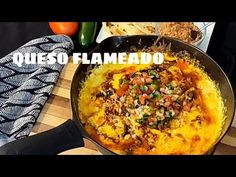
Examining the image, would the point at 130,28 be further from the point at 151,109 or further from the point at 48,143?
the point at 48,143

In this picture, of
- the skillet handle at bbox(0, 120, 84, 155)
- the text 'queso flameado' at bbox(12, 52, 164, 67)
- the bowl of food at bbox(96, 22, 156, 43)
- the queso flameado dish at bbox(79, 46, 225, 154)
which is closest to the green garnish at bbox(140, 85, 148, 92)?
the queso flameado dish at bbox(79, 46, 225, 154)

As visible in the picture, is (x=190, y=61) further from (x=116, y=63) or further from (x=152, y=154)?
(x=152, y=154)

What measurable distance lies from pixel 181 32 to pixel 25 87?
1.72 feet

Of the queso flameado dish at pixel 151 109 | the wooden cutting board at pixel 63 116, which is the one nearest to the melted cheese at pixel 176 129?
the queso flameado dish at pixel 151 109

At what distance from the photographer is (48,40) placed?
1.69 metres

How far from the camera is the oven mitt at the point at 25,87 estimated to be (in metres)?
1.47

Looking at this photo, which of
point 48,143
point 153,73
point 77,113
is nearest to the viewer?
point 48,143

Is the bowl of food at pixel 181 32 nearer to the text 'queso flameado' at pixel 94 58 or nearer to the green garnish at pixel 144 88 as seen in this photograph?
the text 'queso flameado' at pixel 94 58

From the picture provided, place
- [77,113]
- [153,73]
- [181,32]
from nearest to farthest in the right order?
1. [77,113]
2. [153,73]
3. [181,32]

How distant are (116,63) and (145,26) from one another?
270 mm

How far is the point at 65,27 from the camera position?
5.66ft

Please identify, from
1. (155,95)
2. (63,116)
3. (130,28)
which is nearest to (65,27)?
(130,28)

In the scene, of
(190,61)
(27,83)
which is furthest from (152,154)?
(27,83)

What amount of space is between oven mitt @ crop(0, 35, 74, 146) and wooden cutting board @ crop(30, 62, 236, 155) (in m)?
0.02
